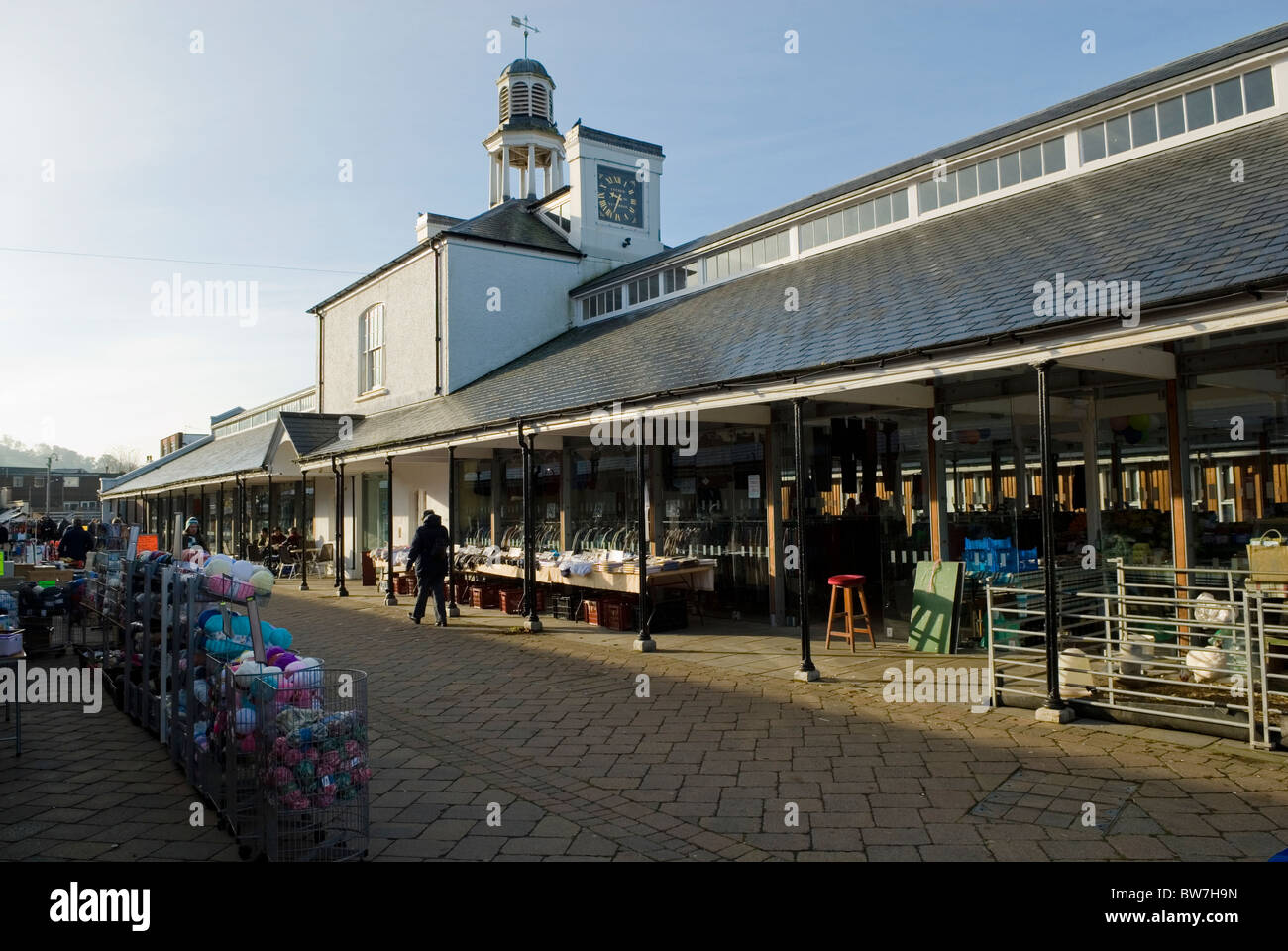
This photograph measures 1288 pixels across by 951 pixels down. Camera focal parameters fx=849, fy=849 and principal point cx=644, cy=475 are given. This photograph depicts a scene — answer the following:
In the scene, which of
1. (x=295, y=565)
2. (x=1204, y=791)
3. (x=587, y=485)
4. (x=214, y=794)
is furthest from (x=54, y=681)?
(x=295, y=565)

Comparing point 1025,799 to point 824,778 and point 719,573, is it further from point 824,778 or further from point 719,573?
point 719,573

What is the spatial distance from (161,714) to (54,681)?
14.3ft

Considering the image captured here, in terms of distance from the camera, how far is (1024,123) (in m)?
12.4

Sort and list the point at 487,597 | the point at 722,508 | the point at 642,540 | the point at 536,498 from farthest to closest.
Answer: the point at 536,498 < the point at 487,597 < the point at 722,508 < the point at 642,540

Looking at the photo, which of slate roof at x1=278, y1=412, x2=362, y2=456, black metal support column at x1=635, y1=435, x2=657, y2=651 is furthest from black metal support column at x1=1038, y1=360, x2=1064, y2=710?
slate roof at x1=278, y1=412, x2=362, y2=456

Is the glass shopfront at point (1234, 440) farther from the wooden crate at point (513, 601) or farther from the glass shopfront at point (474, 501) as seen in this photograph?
the glass shopfront at point (474, 501)

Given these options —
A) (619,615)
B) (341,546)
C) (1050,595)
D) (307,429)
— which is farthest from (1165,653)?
(307,429)

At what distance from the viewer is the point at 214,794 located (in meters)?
4.98

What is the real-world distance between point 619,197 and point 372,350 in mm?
8372

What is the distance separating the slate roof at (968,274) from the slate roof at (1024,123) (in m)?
0.93

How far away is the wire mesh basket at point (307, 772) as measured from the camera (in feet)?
13.9

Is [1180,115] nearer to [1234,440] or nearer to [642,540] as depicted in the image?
[1234,440]

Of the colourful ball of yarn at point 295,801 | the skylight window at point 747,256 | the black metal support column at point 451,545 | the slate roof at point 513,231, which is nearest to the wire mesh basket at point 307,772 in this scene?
the colourful ball of yarn at point 295,801
